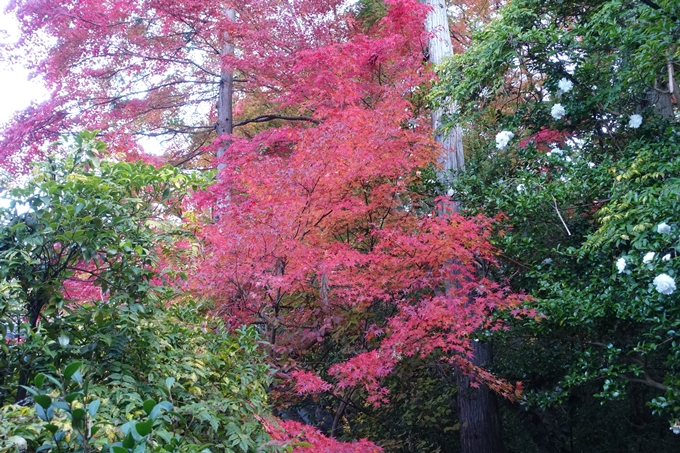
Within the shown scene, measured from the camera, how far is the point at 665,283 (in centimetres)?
389

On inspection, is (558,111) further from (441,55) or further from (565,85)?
(441,55)

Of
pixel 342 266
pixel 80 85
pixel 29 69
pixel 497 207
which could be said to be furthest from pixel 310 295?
pixel 29 69

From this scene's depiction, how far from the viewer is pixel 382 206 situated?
22.0ft

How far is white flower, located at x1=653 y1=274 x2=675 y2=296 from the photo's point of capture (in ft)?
12.7

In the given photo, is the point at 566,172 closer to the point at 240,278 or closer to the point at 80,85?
the point at 240,278

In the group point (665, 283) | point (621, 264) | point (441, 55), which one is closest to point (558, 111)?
point (621, 264)

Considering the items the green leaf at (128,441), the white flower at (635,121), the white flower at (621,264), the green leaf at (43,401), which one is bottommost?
the green leaf at (128,441)

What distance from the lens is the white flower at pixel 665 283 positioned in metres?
3.88

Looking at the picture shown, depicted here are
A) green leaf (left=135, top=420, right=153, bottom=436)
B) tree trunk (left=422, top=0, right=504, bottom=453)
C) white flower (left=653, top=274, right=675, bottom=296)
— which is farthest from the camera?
tree trunk (left=422, top=0, right=504, bottom=453)

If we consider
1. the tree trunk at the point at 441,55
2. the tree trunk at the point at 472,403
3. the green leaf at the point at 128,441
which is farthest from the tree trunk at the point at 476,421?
the green leaf at the point at 128,441

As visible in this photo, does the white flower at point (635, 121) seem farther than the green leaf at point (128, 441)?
Yes

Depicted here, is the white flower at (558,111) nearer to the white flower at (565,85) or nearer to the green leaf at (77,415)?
the white flower at (565,85)

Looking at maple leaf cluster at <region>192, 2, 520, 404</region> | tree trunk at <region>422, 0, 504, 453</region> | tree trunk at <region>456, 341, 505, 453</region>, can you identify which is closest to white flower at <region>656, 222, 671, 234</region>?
maple leaf cluster at <region>192, 2, 520, 404</region>

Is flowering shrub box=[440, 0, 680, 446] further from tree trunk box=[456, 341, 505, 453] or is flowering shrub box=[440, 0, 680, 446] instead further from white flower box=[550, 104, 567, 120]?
tree trunk box=[456, 341, 505, 453]
